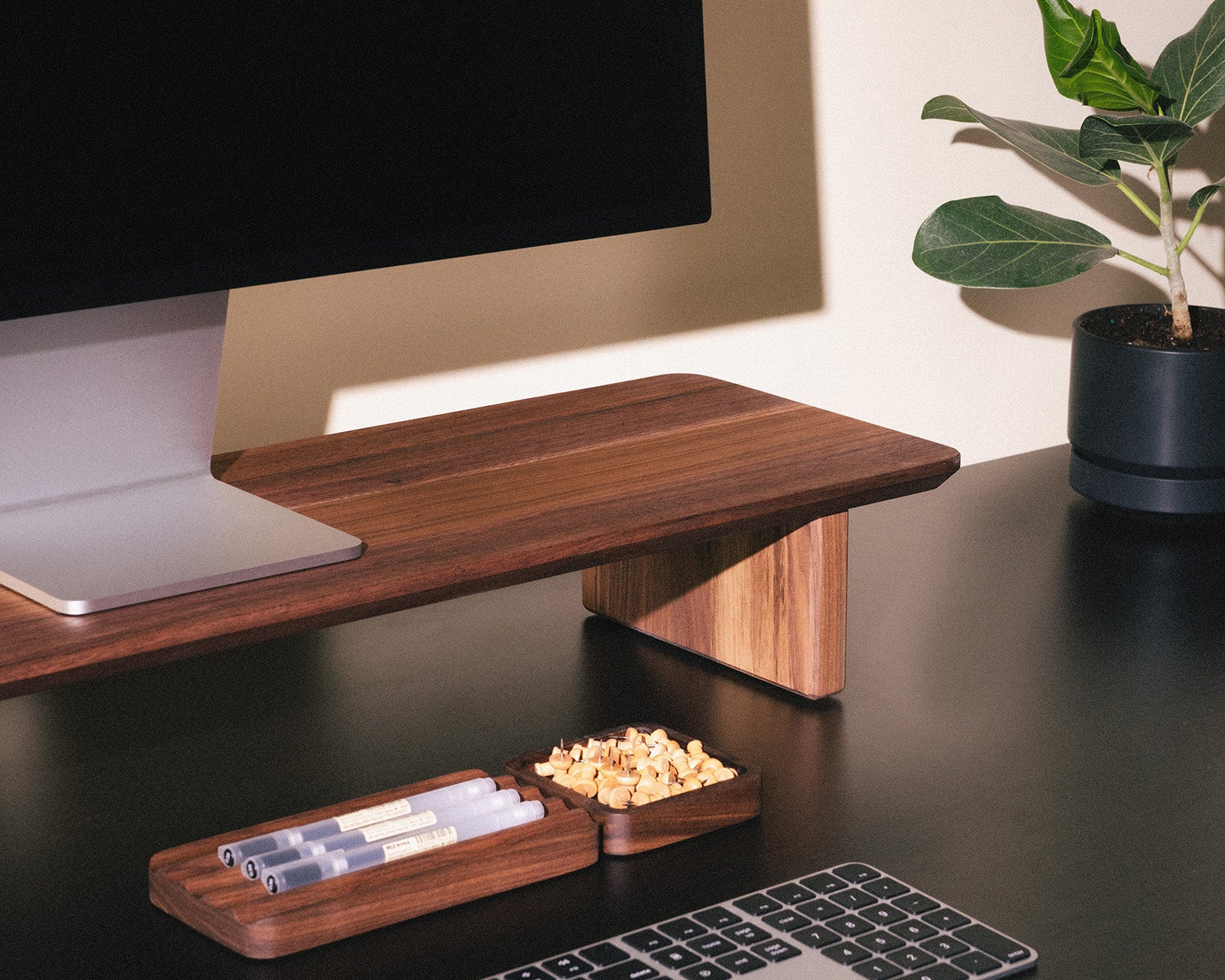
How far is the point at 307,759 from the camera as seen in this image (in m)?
1.04

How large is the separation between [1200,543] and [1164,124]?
0.37 m

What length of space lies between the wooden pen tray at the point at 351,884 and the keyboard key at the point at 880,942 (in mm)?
177

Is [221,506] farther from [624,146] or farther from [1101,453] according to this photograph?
[1101,453]

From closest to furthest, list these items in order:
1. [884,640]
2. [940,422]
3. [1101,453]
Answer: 1. [884,640]
2. [1101,453]
3. [940,422]

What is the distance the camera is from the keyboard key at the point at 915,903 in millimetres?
843

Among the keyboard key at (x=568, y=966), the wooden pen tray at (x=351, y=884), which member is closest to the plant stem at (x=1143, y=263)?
the wooden pen tray at (x=351, y=884)

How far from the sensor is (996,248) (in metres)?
1.51

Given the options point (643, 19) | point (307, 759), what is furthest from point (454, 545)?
point (643, 19)

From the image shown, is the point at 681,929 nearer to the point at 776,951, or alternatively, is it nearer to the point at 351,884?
the point at 776,951

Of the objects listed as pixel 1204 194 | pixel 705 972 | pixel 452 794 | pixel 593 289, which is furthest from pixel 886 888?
pixel 1204 194

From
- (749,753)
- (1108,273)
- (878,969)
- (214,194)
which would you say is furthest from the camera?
(1108,273)

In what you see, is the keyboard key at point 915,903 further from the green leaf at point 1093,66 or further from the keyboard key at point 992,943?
the green leaf at point 1093,66

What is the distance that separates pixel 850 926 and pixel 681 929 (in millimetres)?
85

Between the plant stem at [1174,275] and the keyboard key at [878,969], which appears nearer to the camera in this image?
the keyboard key at [878,969]
